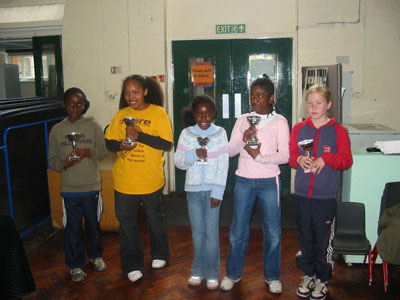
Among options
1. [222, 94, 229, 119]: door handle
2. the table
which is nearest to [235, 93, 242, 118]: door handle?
[222, 94, 229, 119]: door handle

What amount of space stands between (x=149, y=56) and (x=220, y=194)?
3.47 m

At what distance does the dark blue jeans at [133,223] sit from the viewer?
122 inches

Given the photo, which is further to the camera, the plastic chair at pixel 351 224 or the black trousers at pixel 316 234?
the plastic chair at pixel 351 224

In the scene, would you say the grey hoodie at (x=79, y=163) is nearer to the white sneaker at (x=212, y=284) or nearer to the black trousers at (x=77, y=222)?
the black trousers at (x=77, y=222)

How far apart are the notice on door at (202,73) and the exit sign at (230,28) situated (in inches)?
20.0

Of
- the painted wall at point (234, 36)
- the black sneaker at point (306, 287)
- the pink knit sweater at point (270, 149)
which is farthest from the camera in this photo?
the painted wall at point (234, 36)

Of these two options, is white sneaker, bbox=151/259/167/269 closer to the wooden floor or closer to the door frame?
the wooden floor

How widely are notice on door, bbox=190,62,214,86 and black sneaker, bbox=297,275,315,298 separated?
3546 mm

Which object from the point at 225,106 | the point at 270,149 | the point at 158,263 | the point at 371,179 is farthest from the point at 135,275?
the point at 225,106

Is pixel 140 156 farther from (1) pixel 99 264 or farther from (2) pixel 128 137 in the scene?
(1) pixel 99 264

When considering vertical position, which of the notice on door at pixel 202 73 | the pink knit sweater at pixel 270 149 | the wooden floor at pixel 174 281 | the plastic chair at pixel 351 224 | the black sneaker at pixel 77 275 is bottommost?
the wooden floor at pixel 174 281

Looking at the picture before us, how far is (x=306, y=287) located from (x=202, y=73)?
3.70m

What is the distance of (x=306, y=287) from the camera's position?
295 centimetres

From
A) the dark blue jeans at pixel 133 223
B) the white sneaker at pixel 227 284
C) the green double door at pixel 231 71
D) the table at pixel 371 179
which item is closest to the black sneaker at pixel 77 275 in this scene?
the dark blue jeans at pixel 133 223
